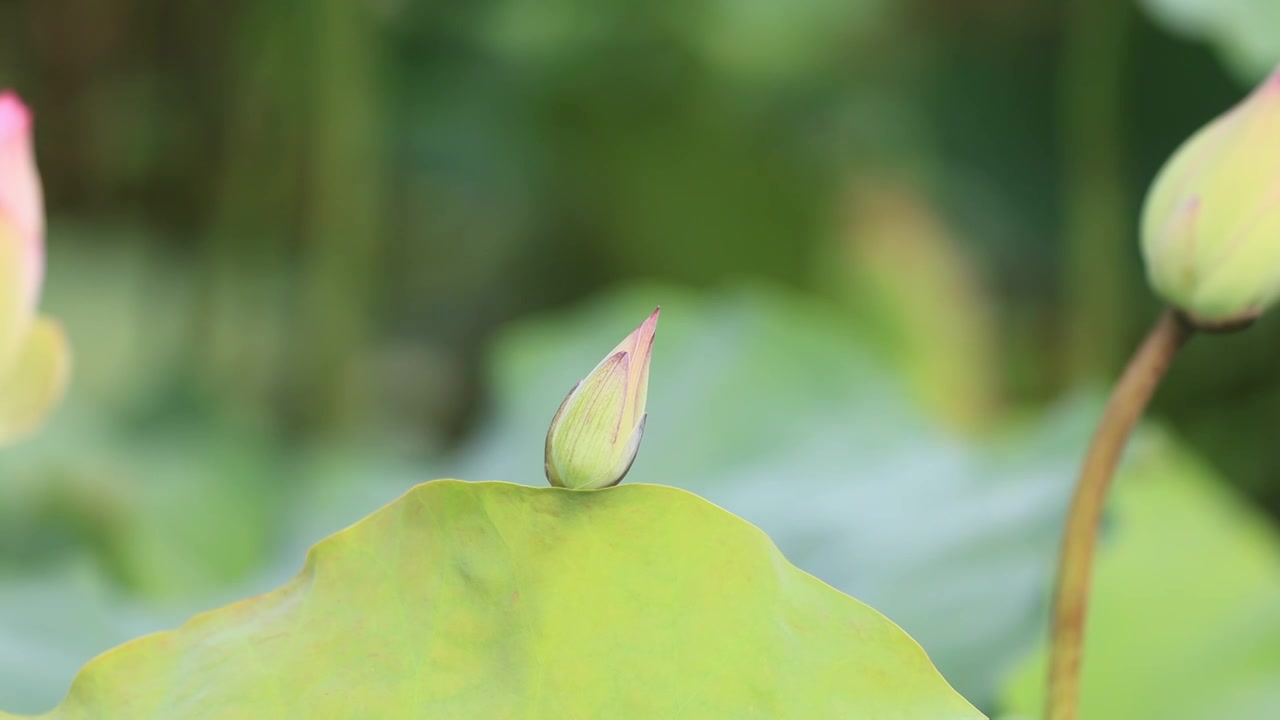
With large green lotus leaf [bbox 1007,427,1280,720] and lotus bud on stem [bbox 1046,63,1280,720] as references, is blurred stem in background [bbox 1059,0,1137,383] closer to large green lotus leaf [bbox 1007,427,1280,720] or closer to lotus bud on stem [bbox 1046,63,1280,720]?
large green lotus leaf [bbox 1007,427,1280,720]

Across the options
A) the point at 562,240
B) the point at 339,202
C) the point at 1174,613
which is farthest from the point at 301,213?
the point at 1174,613

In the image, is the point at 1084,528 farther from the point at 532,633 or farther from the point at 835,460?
the point at 835,460

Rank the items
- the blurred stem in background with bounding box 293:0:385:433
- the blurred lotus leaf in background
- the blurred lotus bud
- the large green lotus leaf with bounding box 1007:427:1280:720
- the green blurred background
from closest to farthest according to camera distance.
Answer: the blurred lotus bud, the large green lotus leaf with bounding box 1007:427:1280:720, the blurred lotus leaf in background, the green blurred background, the blurred stem in background with bounding box 293:0:385:433

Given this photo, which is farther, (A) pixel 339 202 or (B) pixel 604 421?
(A) pixel 339 202

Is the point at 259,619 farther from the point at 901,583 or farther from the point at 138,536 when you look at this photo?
the point at 138,536

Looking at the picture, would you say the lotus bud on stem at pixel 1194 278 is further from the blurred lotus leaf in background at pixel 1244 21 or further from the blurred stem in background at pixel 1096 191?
the blurred stem in background at pixel 1096 191

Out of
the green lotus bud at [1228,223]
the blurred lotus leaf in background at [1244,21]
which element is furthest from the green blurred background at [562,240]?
the green lotus bud at [1228,223]

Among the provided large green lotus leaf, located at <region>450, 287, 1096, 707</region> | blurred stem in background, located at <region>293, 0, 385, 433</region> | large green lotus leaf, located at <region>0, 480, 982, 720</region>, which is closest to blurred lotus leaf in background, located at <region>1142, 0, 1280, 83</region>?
Answer: large green lotus leaf, located at <region>450, 287, 1096, 707</region>
